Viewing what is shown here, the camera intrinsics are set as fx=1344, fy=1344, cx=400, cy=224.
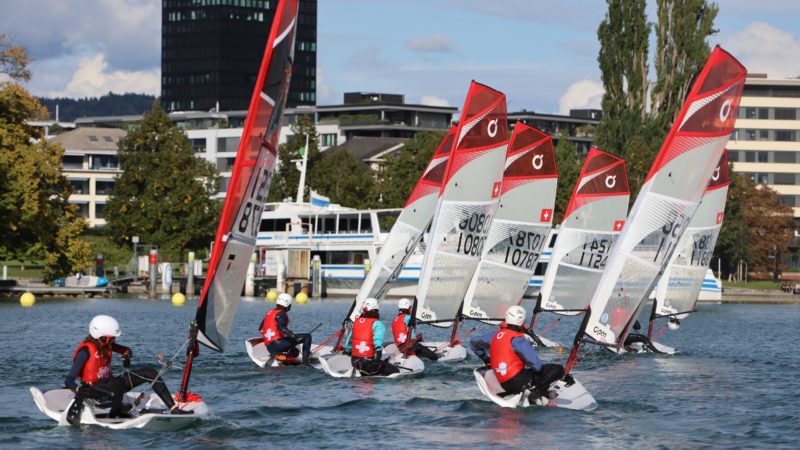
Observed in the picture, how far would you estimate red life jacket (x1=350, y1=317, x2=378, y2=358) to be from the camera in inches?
1040

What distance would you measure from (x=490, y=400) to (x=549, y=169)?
47.8 feet

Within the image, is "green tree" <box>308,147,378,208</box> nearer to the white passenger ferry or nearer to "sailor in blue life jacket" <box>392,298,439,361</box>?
the white passenger ferry

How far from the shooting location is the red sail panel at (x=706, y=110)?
25.4m

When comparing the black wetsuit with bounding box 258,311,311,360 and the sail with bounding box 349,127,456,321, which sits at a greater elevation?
the sail with bounding box 349,127,456,321

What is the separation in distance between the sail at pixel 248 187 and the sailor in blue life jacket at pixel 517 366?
16.7 ft

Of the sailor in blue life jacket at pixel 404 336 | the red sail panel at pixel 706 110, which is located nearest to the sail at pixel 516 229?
the sailor in blue life jacket at pixel 404 336

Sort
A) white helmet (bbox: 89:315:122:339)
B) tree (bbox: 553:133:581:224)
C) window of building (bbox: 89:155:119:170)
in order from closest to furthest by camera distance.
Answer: white helmet (bbox: 89:315:122:339)
tree (bbox: 553:133:581:224)
window of building (bbox: 89:155:119:170)

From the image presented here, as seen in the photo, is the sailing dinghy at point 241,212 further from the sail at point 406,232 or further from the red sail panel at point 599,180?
the red sail panel at point 599,180

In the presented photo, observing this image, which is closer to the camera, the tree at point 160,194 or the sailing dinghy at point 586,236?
the sailing dinghy at point 586,236

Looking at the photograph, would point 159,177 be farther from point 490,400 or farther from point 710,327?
point 490,400

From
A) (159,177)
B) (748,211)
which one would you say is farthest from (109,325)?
Answer: (748,211)

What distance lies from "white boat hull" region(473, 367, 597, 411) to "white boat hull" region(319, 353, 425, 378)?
13.4ft

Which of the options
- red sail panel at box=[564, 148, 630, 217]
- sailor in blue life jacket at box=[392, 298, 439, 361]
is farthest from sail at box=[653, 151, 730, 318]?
sailor in blue life jacket at box=[392, 298, 439, 361]

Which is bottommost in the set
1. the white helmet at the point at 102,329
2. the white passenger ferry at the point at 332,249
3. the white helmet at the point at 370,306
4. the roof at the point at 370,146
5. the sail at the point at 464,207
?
the white passenger ferry at the point at 332,249
